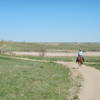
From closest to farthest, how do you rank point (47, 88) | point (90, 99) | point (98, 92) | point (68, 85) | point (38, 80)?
point (90, 99) → point (98, 92) → point (47, 88) → point (68, 85) → point (38, 80)

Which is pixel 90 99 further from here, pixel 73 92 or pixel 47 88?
pixel 47 88

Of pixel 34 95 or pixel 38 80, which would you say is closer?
pixel 34 95

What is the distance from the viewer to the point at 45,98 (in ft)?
51.1

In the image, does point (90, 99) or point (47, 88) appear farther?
point (47, 88)

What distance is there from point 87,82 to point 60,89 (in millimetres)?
3524

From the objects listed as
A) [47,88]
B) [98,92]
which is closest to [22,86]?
[47,88]

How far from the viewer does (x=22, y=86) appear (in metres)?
18.9

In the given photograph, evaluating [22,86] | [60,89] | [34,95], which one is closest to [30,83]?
[22,86]

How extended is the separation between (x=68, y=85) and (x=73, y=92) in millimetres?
2660

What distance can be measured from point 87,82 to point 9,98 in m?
7.30

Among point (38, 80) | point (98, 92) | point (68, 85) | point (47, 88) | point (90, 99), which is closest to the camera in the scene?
point (90, 99)

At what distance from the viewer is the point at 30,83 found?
20.5m

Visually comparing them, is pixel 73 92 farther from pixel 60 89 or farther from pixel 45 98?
pixel 45 98

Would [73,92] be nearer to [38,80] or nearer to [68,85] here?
[68,85]
